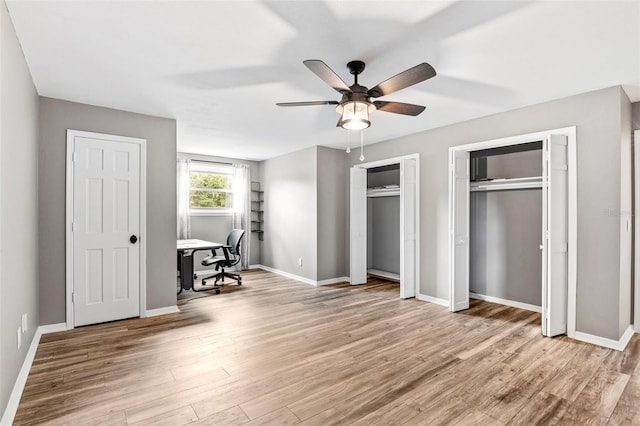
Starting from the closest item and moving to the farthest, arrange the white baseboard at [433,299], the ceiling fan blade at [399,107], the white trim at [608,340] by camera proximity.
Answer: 1. the ceiling fan blade at [399,107]
2. the white trim at [608,340]
3. the white baseboard at [433,299]

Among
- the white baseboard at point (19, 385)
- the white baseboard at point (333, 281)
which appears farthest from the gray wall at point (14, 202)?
the white baseboard at point (333, 281)

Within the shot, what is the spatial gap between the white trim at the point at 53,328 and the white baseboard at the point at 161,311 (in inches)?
31.6

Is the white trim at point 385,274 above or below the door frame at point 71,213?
below

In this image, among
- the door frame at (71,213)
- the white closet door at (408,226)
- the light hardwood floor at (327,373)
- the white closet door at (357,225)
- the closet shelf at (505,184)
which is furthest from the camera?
the white closet door at (357,225)

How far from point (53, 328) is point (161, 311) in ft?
3.55

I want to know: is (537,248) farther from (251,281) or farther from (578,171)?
(251,281)

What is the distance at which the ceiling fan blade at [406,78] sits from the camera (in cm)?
216

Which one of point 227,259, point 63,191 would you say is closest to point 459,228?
point 227,259

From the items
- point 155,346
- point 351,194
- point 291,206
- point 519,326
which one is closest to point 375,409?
point 155,346

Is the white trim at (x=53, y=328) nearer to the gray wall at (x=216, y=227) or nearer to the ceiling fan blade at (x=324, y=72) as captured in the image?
the gray wall at (x=216, y=227)

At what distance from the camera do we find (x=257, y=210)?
7.75m

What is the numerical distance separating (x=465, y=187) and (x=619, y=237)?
1740 mm

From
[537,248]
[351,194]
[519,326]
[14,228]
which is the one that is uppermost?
[351,194]

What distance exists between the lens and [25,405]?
2.22 m
